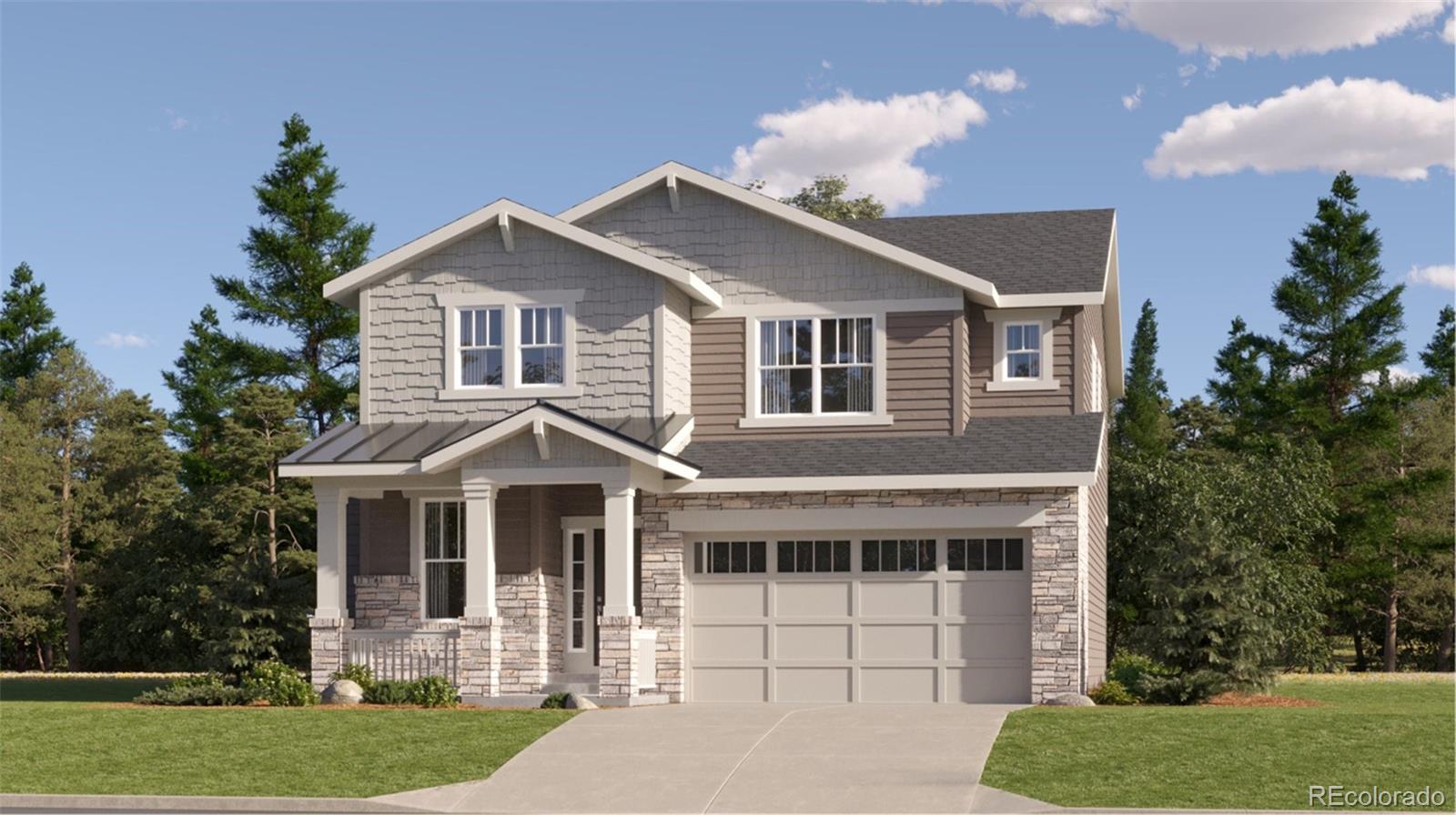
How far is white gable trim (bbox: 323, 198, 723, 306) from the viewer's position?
25.2 metres

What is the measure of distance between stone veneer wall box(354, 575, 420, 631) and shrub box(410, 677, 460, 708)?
241 cm

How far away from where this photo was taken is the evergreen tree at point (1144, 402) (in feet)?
174

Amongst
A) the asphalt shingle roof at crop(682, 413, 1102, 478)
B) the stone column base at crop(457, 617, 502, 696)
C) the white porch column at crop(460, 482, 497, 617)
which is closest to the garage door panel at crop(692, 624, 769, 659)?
the asphalt shingle roof at crop(682, 413, 1102, 478)

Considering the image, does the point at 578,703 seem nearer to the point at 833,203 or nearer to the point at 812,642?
the point at 812,642

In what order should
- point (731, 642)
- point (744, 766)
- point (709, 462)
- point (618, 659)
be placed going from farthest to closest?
point (709, 462), point (731, 642), point (618, 659), point (744, 766)

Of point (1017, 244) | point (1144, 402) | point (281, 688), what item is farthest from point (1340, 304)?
point (281, 688)

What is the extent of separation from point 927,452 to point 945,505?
3.37ft

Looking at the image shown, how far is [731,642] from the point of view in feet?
82.4

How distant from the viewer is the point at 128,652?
48.5m

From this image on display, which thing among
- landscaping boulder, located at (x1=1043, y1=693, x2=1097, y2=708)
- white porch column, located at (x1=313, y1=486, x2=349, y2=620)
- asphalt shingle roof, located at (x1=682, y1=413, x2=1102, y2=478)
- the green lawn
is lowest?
landscaping boulder, located at (x1=1043, y1=693, x2=1097, y2=708)

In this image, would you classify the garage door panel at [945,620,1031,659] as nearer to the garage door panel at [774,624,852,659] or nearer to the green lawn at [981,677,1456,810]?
the garage door panel at [774,624,852,659]

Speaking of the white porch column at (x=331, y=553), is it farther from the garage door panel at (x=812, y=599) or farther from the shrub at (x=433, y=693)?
the garage door panel at (x=812, y=599)

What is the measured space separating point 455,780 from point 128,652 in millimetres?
34138

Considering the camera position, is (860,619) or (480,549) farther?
(860,619)
